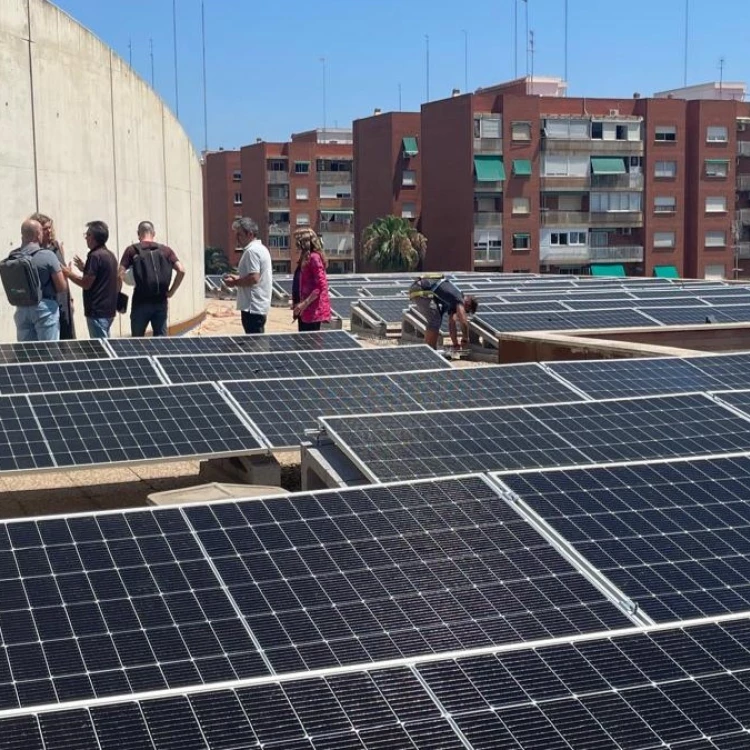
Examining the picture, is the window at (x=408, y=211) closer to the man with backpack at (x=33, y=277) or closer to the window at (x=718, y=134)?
the window at (x=718, y=134)

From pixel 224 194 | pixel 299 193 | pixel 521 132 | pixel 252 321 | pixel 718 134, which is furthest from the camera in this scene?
pixel 224 194

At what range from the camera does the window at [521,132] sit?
78.1m

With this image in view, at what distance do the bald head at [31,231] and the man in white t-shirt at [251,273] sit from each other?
2227 mm

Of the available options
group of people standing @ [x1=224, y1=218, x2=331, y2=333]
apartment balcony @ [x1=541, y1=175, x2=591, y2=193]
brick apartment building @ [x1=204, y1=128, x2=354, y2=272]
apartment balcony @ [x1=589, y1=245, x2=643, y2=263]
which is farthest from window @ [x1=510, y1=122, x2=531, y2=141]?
group of people standing @ [x1=224, y1=218, x2=331, y2=333]

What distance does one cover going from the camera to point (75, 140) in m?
17.4

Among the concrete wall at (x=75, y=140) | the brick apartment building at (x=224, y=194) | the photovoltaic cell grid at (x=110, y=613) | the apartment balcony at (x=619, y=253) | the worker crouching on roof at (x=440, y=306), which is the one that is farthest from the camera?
the brick apartment building at (x=224, y=194)

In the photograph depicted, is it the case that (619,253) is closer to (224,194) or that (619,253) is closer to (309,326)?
(224,194)

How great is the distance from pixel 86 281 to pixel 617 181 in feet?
233

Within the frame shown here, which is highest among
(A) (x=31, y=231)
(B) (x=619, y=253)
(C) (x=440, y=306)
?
(A) (x=31, y=231)

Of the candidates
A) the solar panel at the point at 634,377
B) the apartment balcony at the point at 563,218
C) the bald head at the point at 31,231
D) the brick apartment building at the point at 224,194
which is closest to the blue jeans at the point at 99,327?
the bald head at the point at 31,231

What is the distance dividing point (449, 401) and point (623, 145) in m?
73.2

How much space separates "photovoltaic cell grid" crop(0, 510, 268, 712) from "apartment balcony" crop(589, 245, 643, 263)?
76.8 meters

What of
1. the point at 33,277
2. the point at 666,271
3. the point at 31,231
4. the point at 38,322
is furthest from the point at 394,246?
the point at 33,277

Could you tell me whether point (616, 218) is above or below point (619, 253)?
above
